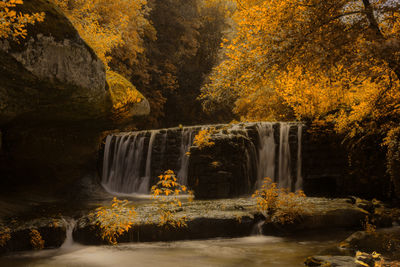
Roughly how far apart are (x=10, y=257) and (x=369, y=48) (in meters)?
6.39

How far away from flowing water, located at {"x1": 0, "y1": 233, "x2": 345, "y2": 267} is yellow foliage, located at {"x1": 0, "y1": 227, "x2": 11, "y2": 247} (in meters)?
0.35

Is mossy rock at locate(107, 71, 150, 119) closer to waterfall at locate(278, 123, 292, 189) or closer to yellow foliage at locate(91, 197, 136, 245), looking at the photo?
yellow foliage at locate(91, 197, 136, 245)

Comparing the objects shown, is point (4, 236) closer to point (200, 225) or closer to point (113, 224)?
point (113, 224)

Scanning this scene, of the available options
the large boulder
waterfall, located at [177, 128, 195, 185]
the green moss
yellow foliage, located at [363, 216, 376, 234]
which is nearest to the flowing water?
yellow foliage, located at [363, 216, 376, 234]

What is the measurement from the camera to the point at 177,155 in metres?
12.1

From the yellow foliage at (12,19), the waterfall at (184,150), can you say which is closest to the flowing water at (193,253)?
the yellow foliage at (12,19)

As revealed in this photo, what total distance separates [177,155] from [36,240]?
21.4 feet

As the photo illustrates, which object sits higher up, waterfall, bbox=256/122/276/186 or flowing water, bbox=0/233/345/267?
waterfall, bbox=256/122/276/186

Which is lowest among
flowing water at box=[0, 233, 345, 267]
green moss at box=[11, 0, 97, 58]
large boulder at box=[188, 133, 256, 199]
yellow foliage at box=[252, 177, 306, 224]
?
flowing water at box=[0, 233, 345, 267]

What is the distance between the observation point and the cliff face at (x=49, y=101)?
6.32 meters

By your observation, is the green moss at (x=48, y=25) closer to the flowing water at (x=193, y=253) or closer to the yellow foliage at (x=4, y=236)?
the yellow foliage at (x=4, y=236)

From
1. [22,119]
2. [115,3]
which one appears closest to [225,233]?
[22,119]

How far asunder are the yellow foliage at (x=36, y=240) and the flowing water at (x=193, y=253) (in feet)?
0.75

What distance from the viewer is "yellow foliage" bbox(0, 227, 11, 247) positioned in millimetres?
5892
